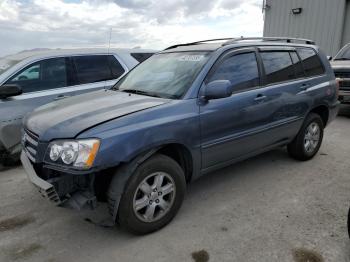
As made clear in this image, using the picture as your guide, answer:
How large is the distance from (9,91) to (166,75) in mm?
2324

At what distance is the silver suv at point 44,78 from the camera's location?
4625mm

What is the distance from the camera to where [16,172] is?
4750 millimetres

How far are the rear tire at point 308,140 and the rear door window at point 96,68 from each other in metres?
3.09

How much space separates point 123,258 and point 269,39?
326 cm

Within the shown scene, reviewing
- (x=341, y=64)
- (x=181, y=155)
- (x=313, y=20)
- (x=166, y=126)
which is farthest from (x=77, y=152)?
(x=313, y=20)

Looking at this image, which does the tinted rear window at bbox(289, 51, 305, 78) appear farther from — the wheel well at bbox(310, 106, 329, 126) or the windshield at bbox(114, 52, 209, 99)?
the windshield at bbox(114, 52, 209, 99)

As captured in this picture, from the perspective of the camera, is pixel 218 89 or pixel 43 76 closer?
pixel 218 89

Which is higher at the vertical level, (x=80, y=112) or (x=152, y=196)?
(x=80, y=112)

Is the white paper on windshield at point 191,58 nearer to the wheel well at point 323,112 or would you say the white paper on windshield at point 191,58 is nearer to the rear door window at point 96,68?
the rear door window at point 96,68

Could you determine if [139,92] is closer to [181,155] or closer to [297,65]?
[181,155]

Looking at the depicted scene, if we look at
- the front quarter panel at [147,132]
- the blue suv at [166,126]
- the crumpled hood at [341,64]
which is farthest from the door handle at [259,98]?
the crumpled hood at [341,64]

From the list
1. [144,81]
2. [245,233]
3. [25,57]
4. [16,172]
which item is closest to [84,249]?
[245,233]

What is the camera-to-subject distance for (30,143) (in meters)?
3.04

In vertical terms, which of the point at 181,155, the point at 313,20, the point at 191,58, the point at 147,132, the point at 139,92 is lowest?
the point at 181,155
